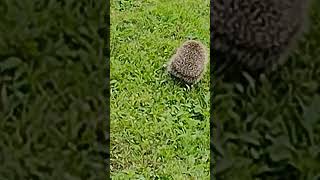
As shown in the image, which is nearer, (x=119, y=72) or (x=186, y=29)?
(x=119, y=72)

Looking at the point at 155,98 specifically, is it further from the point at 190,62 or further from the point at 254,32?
the point at 254,32

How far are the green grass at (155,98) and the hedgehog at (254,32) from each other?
0.60 ft

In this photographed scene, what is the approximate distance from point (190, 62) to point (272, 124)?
1.79 feet

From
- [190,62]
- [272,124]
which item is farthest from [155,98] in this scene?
[272,124]

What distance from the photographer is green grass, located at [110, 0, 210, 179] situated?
2914mm

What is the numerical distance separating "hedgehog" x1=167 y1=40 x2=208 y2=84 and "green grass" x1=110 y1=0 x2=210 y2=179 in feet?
0.16

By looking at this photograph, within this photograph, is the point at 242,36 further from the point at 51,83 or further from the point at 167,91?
the point at 51,83

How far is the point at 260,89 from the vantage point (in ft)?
10.3

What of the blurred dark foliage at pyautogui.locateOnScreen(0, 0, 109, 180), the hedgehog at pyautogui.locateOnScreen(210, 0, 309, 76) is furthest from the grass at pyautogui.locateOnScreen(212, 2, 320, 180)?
the blurred dark foliage at pyautogui.locateOnScreen(0, 0, 109, 180)

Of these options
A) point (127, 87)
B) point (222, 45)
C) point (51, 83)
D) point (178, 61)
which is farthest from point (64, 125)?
point (222, 45)

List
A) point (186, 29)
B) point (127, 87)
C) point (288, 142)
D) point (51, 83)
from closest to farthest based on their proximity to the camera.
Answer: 1. point (288, 142)
2. point (51, 83)
3. point (127, 87)
4. point (186, 29)

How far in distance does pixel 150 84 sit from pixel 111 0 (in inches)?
28.8

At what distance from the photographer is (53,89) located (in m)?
3.07

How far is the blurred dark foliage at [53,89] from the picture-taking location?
2.77 metres
